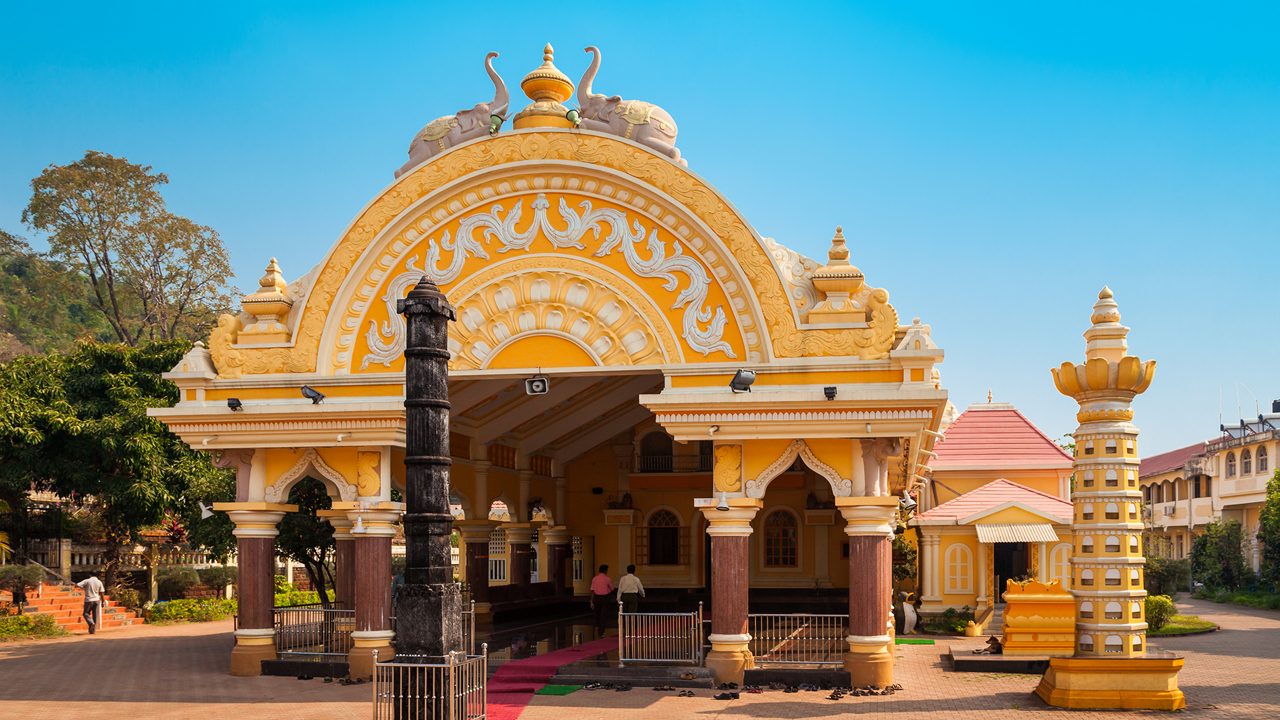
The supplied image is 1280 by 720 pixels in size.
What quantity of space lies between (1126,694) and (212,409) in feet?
42.2

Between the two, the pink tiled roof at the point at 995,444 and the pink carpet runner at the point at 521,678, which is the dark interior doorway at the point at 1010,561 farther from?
the pink carpet runner at the point at 521,678

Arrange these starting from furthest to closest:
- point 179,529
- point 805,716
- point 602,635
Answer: point 179,529
point 602,635
point 805,716

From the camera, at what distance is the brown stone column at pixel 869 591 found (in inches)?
650

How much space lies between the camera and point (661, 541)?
96.3 feet

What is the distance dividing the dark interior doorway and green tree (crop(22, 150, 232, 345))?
3135cm

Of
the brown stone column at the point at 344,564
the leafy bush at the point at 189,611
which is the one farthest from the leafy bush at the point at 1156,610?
the leafy bush at the point at 189,611

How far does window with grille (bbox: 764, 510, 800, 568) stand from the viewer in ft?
92.7

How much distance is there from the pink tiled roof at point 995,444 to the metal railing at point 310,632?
17533mm

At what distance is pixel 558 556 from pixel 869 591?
44.3ft

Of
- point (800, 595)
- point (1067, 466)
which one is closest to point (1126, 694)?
point (800, 595)

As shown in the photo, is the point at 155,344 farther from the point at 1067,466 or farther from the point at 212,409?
the point at 1067,466

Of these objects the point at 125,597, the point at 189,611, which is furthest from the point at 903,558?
the point at 125,597

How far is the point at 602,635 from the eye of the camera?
22.1 metres

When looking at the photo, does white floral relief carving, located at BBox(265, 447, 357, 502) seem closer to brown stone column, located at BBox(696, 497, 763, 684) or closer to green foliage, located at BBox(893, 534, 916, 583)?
brown stone column, located at BBox(696, 497, 763, 684)
